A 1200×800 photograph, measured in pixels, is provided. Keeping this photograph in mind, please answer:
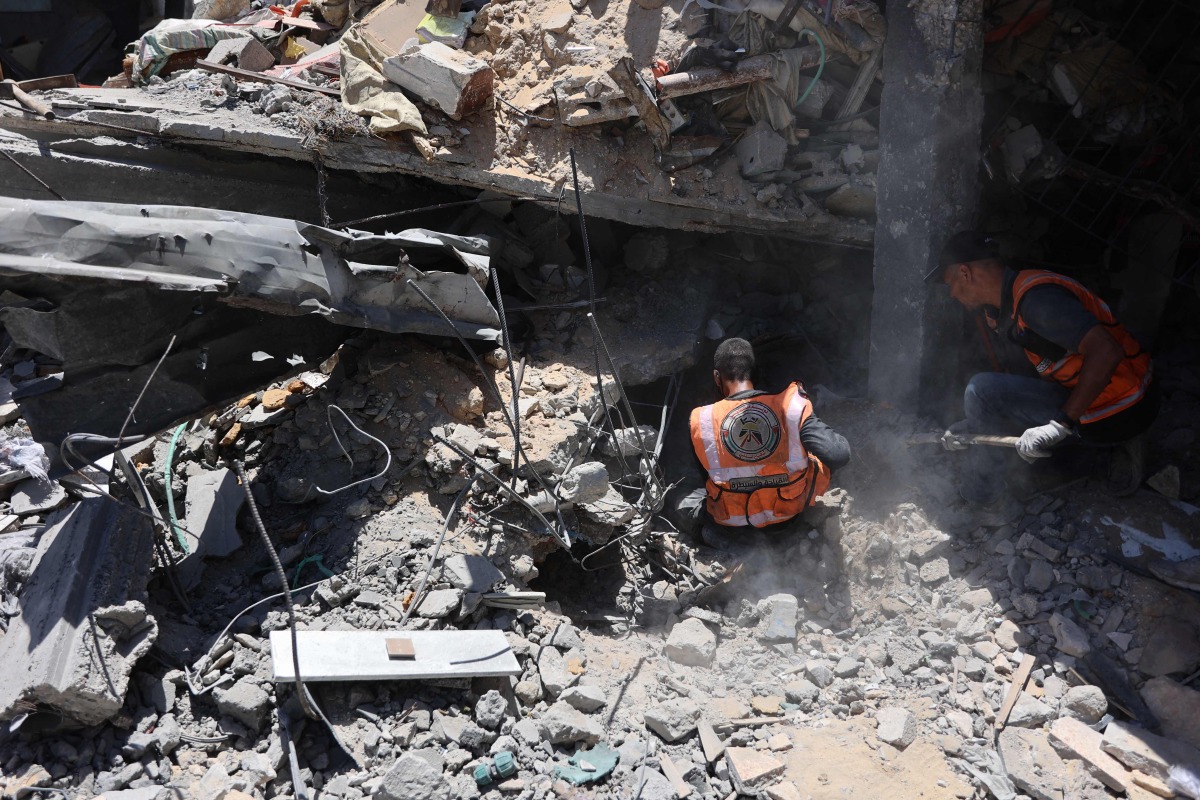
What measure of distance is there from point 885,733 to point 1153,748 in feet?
3.85

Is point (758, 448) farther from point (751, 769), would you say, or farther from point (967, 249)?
point (751, 769)

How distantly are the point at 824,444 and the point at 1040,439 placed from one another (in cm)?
113

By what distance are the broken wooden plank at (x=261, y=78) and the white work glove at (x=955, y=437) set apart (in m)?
4.43

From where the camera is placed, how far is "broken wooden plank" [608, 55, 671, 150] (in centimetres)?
527

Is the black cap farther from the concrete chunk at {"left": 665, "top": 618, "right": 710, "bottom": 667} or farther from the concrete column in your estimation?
the concrete chunk at {"left": 665, "top": 618, "right": 710, "bottom": 667}

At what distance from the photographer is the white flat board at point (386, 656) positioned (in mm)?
3799

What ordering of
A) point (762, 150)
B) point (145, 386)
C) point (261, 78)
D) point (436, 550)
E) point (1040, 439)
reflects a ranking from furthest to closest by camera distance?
point (261, 78) → point (762, 150) → point (1040, 439) → point (436, 550) → point (145, 386)

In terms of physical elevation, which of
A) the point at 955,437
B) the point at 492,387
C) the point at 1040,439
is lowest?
the point at 492,387

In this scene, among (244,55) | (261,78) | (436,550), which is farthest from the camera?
(244,55)

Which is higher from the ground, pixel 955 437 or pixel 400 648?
pixel 955 437

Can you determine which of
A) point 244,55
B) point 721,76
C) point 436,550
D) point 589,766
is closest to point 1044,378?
point 721,76

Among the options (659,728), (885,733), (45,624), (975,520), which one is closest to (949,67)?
(975,520)

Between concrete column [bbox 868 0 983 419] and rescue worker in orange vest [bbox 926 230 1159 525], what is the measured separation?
0.25 m

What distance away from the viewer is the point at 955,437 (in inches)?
199
